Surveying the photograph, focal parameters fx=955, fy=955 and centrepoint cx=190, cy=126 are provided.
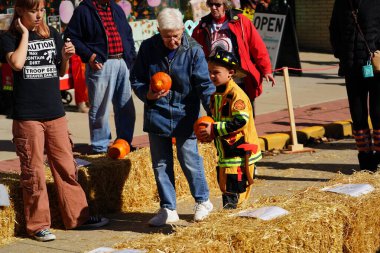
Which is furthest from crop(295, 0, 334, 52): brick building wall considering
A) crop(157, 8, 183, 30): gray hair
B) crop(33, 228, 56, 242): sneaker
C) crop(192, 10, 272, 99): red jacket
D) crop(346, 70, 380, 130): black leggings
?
crop(33, 228, 56, 242): sneaker

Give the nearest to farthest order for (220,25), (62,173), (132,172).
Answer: (62,173) → (132,172) → (220,25)

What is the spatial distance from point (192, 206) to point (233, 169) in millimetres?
1541

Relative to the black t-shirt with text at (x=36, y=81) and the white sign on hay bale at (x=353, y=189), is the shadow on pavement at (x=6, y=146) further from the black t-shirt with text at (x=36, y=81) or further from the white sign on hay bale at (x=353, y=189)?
the white sign on hay bale at (x=353, y=189)

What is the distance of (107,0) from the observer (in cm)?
973

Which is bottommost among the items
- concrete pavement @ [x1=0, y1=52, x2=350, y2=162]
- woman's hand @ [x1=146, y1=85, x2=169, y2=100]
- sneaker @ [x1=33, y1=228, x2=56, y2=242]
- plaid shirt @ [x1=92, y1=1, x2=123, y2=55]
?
concrete pavement @ [x1=0, y1=52, x2=350, y2=162]

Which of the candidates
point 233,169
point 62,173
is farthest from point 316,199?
point 62,173

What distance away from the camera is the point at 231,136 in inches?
282

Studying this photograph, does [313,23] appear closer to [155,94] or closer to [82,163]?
[82,163]

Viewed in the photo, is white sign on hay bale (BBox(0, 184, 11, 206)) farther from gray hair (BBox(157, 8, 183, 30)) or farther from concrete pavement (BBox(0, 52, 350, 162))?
concrete pavement (BBox(0, 52, 350, 162))

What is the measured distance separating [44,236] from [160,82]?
1.52 meters

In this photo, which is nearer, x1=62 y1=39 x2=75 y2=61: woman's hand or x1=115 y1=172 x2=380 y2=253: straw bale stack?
x1=115 y1=172 x2=380 y2=253: straw bale stack

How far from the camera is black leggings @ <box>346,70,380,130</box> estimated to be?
9.37 m

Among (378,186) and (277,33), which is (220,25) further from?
(277,33)

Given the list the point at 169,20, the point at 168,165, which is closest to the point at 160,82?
the point at 169,20
